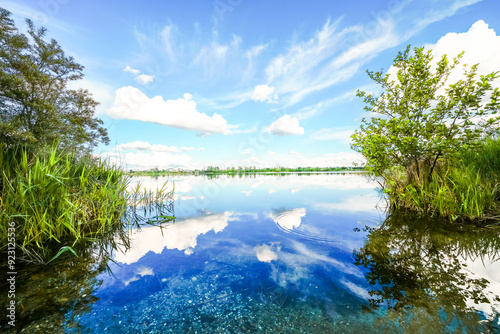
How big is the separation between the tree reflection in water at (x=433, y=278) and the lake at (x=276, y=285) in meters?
0.01

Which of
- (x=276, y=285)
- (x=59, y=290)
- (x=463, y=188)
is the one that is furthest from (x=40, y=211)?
(x=463, y=188)

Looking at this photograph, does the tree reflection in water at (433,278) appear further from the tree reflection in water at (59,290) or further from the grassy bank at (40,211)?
the grassy bank at (40,211)

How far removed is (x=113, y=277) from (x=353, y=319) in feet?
11.6

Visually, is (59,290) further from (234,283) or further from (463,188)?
(463,188)

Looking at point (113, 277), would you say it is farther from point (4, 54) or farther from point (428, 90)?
point (4, 54)

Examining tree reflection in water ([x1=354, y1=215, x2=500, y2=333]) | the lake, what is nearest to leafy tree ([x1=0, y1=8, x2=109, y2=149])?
the lake

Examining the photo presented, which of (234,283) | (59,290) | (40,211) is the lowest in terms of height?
(234,283)

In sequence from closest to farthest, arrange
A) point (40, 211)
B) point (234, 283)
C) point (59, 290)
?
point (59, 290) → point (234, 283) → point (40, 211)

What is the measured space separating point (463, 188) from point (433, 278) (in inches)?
189

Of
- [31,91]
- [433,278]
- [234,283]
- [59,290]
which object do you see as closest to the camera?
[59,290]

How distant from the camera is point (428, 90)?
21.2 feet

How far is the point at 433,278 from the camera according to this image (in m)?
2.78

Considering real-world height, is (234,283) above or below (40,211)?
below

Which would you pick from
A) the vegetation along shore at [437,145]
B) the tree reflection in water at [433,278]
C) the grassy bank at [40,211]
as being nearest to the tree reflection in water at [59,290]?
the grassy bank at [40,211]
